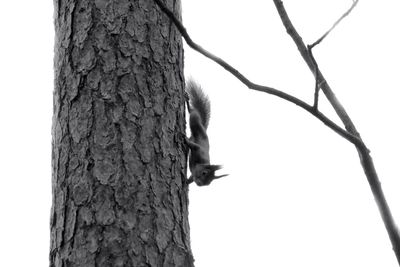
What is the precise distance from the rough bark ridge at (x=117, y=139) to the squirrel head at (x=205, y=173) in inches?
26.9

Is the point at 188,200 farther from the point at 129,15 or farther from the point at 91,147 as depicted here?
the point at 129,15

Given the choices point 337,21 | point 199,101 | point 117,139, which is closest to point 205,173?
point 199,101

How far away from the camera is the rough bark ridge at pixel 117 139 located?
1.72m

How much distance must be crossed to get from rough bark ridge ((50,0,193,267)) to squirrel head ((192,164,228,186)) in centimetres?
68

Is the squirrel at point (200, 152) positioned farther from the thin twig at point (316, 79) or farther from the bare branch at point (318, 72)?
the thin twig at point (316, 79)


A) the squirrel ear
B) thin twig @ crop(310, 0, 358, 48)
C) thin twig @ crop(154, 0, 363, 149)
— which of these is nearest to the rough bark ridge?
thin twig @ crop(154, 0, 363, 149)

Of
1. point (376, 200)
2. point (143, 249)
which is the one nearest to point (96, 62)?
point (143, 249)

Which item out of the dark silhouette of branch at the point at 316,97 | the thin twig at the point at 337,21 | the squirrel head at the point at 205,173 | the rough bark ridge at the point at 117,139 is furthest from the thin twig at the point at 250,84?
the squirrel head at the point at 205,173

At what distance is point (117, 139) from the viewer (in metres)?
1.83

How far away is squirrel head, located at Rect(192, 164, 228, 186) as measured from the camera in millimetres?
2749

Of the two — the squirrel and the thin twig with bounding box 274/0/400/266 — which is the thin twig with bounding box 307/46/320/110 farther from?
the squirrel

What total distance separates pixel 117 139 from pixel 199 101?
1.38 meters

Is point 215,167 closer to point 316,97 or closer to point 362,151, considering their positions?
point 316,97

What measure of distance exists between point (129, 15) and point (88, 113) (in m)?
0.37
